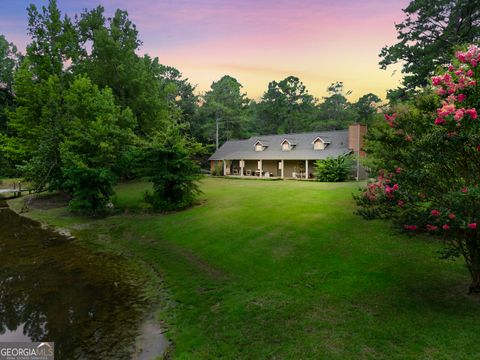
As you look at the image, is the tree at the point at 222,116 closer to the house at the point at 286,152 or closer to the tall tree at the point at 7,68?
the house at the point at 286,152

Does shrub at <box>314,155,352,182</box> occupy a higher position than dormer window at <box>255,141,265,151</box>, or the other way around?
dormer window at <box>255,141,265,151</box>

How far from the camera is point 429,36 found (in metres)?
29.9

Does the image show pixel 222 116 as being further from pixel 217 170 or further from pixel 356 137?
pixel 356 137

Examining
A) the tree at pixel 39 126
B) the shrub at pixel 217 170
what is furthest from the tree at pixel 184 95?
the tree at pixel 39 126

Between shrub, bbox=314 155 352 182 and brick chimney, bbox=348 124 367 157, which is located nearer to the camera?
shrub, bbox=314 155 352 182

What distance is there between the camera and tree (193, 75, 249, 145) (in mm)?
55469

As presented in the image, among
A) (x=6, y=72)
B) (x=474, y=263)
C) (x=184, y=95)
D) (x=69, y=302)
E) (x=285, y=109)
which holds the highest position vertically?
(x=6, y=72)

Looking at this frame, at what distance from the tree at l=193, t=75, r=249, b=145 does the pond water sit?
42.8m

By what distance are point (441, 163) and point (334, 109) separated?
78842mm

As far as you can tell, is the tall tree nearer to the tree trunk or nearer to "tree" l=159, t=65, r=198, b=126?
"tree" l=159, t=65, r=198, b=126

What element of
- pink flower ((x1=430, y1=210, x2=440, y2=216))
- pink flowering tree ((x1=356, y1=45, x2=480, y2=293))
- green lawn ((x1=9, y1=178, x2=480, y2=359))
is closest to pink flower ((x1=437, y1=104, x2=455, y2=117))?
pink flowering tree ((x1=356, y1=45, x2=480, y2=293))

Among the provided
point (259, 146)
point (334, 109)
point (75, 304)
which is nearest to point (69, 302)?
point (75, 304)

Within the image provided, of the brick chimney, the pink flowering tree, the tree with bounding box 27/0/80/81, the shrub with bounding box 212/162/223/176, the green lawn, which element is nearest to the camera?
the pink flowering tree
